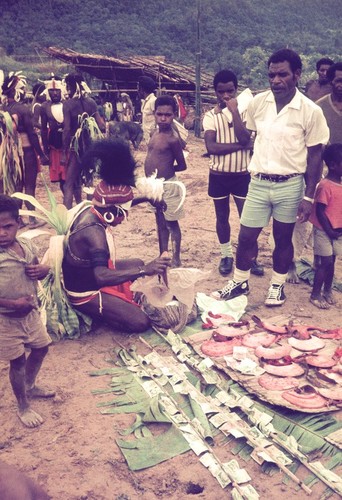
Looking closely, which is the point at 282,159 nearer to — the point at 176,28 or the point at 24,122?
the point at 24,122

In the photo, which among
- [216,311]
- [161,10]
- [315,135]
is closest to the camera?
[315,135]

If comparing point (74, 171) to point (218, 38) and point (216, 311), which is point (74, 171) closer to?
point (216, 311)

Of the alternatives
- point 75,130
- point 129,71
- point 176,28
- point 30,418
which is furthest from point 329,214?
point 176,28

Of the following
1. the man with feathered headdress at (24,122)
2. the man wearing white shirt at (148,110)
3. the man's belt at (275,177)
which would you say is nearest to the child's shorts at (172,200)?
the man's belt at (275,177)

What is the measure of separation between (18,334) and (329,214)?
264 centimetres

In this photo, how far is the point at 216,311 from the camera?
14.8 feet

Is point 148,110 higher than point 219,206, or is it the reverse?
point 148,110

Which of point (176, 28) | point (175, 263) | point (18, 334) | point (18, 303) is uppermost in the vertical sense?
point (18, 303)

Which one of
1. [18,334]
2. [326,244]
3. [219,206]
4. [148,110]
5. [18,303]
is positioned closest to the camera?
[18,303]

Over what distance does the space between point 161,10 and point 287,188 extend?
119 ft

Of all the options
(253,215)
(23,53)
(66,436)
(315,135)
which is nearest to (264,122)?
(315,135)

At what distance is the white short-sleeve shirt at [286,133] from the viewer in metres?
4.16

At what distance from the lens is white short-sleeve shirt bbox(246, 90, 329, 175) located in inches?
164

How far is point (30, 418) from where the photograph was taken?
3176 mm
